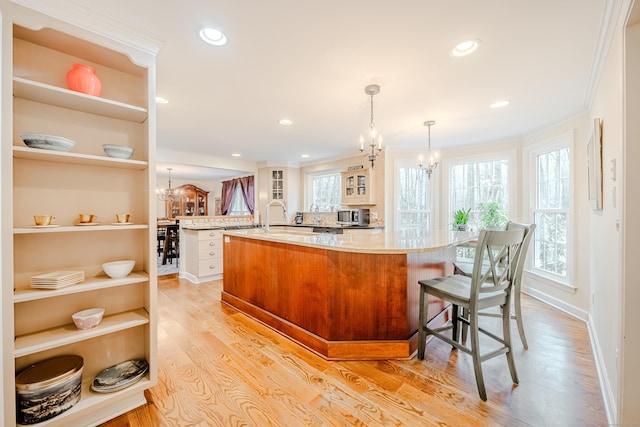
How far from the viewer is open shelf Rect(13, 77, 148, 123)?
129 cm

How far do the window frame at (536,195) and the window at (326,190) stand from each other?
3.34 metres

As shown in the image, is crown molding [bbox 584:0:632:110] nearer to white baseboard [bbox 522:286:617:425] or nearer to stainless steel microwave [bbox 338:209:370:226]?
white baseboard [bbox 522:286:617:425]

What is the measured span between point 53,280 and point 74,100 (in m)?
0.98

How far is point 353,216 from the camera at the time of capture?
5281mm

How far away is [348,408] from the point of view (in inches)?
60.2

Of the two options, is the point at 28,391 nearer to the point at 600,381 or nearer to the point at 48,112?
the point at 48,112

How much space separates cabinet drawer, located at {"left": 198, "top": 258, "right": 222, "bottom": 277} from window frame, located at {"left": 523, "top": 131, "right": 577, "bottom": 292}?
4874 millimetres

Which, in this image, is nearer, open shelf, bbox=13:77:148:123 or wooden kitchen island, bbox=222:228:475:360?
open shelf, bbox=13:77:148:123

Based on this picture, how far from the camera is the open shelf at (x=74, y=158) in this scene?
1283 mm

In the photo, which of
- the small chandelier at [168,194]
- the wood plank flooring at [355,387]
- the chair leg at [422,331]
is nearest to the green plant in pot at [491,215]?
the wood plank flooring at [355,387]

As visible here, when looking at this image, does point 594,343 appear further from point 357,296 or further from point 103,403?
point 103,403

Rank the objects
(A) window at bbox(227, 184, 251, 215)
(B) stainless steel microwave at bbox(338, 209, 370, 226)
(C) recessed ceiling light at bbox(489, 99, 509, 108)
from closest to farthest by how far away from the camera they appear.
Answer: (C) recessed ceiling light at bbox(489, 99, 509, 108), (B) stainless steel microwave at bbox(338, 209, 370, 226), (A) window at bbox(227, 184, 251, 215)

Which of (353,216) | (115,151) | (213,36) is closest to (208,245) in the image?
(353,216)

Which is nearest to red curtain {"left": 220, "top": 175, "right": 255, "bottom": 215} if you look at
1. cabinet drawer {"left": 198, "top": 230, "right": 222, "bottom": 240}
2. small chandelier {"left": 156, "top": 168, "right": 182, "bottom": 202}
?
small chandelier {"left": 156, "top": 168, "right": 182, "bottom": 202}
